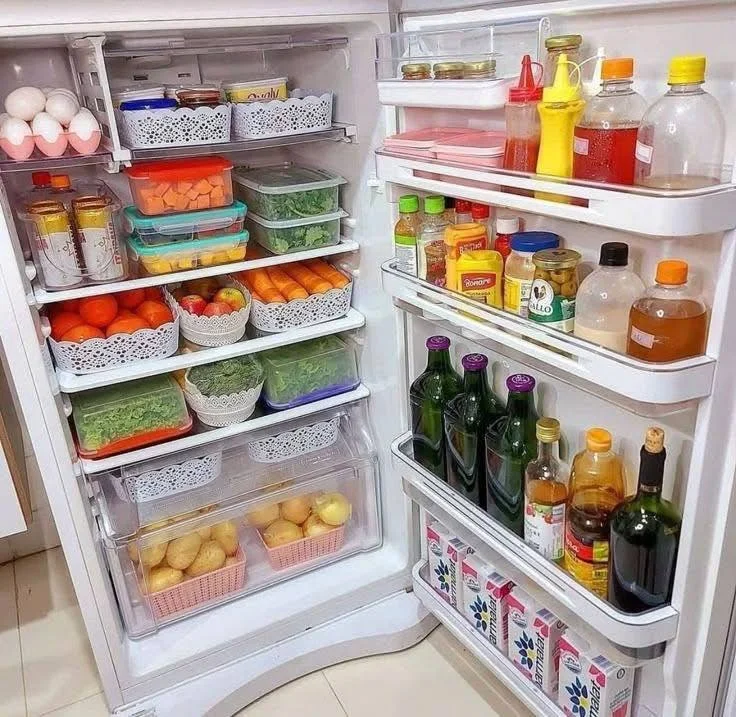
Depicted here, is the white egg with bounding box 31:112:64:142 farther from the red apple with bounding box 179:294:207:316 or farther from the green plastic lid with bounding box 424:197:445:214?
the green plastic lid with bounding box 424:197:445:214

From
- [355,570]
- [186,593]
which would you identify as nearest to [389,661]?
[355,570]

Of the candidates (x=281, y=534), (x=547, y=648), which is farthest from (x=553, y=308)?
(x=281, y=534)

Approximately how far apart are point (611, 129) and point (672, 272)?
182mm

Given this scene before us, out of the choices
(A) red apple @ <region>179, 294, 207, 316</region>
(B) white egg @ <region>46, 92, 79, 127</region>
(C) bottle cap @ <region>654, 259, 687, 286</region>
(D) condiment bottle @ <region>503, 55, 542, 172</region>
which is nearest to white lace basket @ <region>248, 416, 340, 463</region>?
(A) red apple @ <region>179, 294, 207, 316</region>

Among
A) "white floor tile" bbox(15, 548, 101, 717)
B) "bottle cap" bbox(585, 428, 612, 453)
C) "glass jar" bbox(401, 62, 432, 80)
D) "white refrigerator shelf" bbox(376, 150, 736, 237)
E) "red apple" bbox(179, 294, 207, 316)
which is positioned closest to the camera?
"white refrigerator shelf" bbox(376, 150, 736, 237)

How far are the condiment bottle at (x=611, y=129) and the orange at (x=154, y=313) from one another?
87 centimetres

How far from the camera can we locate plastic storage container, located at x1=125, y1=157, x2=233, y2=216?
1.36 m

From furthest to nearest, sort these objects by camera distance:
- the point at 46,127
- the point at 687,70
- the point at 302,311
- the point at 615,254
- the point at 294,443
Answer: the point at 294,443, the point at 302,311, the point at 46,127, the point at 615,254, the point at 687,70

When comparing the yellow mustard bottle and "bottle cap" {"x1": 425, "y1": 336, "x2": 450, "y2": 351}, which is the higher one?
the yellow mustard bottle

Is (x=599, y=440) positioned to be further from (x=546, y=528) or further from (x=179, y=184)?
(x=179, y=184)

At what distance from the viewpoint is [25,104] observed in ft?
3.99

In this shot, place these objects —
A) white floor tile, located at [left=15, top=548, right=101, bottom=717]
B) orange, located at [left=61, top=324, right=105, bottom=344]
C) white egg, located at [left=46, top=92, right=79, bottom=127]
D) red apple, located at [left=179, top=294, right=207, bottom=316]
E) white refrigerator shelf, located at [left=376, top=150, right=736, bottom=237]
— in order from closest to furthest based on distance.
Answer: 1. white refrigerator shelf, located at [left=376, top=150, right=736, bottom=237]
2. white egg, located at [left=46, top=92, right=79, bottom=127]
3. orange, located at [left=61, top=324, right=105, bottom=344]
4. red apple, located at [left=179, top=294, right=207, bottom=316]
5. white floor tile, located at [left=15, top=548, right=101, bottom=717]

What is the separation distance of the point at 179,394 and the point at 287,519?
413 millimetres

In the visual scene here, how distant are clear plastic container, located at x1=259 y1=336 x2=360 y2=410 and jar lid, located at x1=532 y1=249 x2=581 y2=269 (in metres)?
0.72
